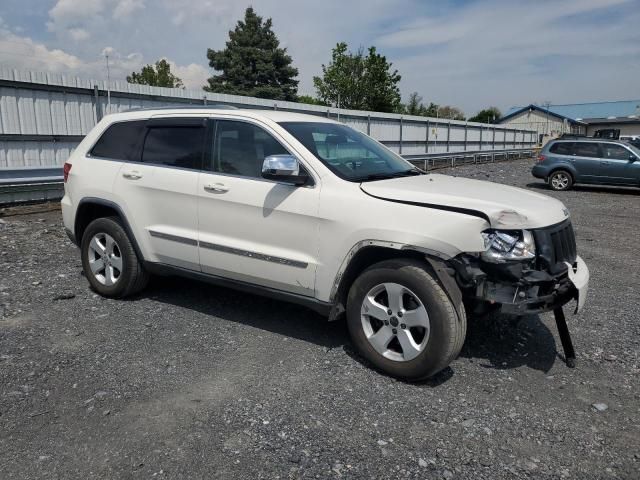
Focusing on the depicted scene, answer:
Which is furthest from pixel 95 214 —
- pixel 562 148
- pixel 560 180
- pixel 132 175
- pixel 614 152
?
pixel 614 152

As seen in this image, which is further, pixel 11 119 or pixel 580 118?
pixel 580 118

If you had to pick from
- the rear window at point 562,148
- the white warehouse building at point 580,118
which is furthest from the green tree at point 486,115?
the rear window at point 562,148

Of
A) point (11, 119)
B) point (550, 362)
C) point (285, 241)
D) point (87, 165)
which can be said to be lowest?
point (550, 362)

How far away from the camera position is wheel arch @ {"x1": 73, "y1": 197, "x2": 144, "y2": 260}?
15.9ft

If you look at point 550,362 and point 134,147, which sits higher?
point 134,147

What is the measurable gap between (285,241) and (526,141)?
138ft

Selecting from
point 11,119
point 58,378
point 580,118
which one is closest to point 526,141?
point 580,118

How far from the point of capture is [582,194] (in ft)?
52.8

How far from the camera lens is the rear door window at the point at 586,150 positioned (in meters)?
16.3

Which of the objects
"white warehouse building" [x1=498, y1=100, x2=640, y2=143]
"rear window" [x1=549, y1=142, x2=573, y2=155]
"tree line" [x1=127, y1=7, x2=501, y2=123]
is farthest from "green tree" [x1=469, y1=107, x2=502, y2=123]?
"rear window" [x1=549, y1=142, x2=573, y2=155]

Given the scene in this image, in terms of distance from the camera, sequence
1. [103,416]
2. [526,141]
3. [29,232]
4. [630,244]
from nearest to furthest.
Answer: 1. [103,416]
2. [29,232]
3. [630,244]
4. [526,141]

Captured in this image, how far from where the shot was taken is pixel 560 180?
16719 mm

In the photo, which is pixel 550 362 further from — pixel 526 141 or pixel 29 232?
pixel 526 141

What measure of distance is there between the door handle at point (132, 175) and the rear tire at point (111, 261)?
47 centimetres
